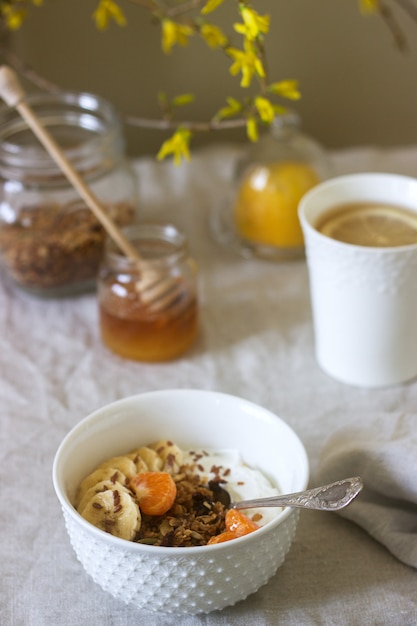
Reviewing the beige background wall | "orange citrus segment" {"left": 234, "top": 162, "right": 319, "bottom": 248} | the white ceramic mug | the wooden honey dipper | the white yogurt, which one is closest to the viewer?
the white yogurt

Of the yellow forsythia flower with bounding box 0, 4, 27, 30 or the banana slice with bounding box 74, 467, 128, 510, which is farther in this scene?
the yellow forsythia flower with bounding box 0, 4, 27, 30

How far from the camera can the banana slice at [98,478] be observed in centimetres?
68

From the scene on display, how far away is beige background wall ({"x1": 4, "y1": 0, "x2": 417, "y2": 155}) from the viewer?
4.26 feet

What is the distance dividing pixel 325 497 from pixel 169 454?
0.15 metres

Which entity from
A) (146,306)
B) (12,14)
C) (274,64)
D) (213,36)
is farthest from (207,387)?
(274,64)

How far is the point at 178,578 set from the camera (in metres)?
0.59

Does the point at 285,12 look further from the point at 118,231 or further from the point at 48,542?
the point at 48,542

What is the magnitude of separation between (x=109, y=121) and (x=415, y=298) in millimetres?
438

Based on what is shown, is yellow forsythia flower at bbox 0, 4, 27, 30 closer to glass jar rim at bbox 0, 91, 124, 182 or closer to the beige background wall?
glass jar rim at bbox 0, 91, 124, 182

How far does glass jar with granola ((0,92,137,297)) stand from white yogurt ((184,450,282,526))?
1.11 ft

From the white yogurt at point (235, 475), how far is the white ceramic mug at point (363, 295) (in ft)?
0.64

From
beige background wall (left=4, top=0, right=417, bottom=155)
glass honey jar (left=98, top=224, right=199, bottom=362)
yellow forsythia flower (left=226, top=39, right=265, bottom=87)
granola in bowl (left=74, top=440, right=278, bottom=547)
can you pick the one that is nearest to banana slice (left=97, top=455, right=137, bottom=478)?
granola in bowl (left=74, top=440, right=278, bottom=547)

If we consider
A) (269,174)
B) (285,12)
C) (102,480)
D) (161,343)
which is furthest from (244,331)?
(285,12)

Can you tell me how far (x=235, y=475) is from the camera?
71 cm
